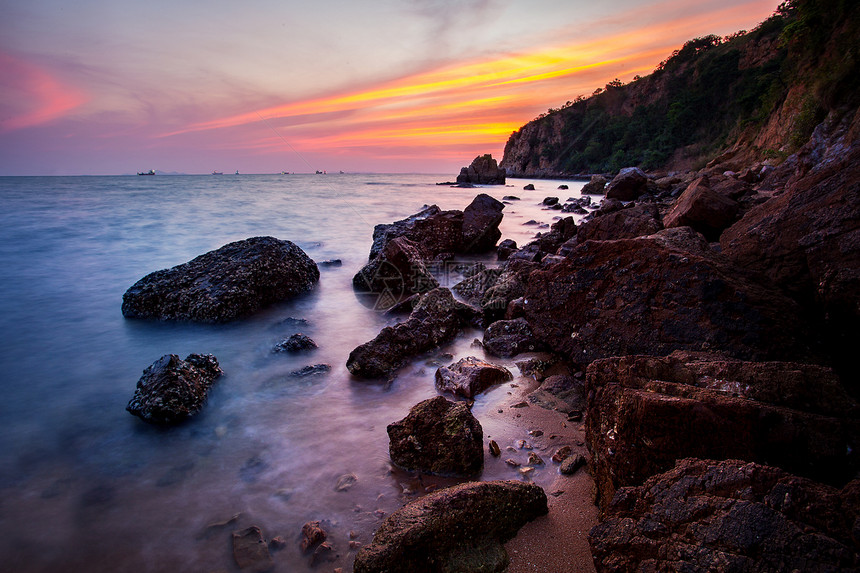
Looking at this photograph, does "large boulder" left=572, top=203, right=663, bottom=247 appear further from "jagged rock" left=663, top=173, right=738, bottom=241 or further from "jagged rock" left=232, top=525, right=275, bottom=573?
"jagged rock" left=232, top=525, right=275, bottom=573

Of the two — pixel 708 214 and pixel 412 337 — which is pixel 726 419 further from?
pixel 708 214

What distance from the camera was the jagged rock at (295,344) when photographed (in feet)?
18.0

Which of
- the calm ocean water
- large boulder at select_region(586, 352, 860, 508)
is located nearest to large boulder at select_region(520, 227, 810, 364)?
large boulder at select_region(586, 352, 860, 508)

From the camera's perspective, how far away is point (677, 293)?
3.11 metres

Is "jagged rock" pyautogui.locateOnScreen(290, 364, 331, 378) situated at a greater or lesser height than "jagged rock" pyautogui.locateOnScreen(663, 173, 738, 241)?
lesser

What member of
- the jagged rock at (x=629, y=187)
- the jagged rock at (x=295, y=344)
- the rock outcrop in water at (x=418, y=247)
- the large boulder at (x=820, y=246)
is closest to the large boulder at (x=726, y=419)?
the large boulder at (x=820, y=246)

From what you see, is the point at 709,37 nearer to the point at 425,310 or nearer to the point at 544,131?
the point at 544,131

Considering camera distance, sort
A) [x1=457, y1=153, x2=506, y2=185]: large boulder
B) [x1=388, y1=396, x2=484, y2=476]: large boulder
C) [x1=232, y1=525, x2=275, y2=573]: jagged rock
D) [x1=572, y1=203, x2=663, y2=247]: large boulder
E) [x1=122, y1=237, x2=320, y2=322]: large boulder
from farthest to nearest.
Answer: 1. [x1=457, y1=153, x2=506, y2=185]: large boulder
2. [x1=572, y1=203, x2=663, y2=247]: large boulder
3. [x1=122, y1=237, x2=320, y2=322]: large boulder
4. [x1=388, y1=396, x2=484, y2=476]: large boulder
5. [x1=232, y1=525, x2=275, y2=573]: jagged rock

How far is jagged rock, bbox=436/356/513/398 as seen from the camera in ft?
13.1

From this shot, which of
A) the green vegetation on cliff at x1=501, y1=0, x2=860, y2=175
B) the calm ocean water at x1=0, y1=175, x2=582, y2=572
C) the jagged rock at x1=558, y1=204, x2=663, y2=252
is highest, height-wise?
the green vegetation on cliff at x1=501, y1=0, x2=860, y2=175

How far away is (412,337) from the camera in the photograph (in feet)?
16.3

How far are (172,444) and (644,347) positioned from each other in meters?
4.07

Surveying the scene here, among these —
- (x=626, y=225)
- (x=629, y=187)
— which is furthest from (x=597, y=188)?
(x=626, y=225)

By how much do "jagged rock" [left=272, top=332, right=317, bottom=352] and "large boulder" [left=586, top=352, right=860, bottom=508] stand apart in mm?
4157
